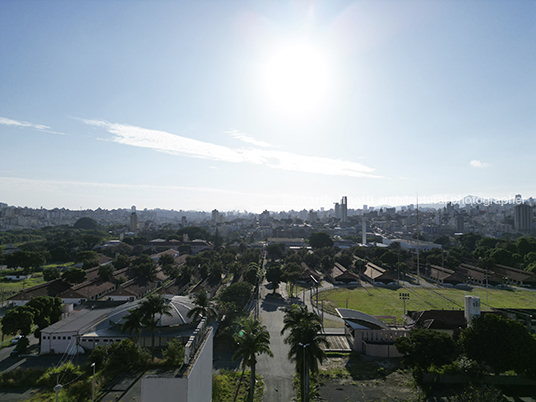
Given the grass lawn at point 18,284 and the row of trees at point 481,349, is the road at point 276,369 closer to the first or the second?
the row of trees at point 481,349

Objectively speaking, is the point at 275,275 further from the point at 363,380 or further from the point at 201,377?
the point at 201,377

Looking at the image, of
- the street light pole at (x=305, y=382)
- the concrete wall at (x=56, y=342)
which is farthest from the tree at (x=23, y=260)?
the street light pole at (x=305, y=382)

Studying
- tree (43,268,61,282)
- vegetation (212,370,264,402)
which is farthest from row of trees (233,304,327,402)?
tree (43,268,61,282)

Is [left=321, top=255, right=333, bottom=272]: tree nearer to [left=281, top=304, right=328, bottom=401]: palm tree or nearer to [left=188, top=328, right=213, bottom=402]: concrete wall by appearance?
[left=281, top=304, right=328, bottom=401]: palm tree

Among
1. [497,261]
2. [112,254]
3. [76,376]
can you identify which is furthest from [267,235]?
[76,376]

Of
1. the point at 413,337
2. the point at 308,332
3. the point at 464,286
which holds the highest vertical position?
the point at 308,332

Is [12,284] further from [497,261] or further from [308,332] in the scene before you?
[497,261]

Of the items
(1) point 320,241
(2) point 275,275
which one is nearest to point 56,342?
(2) point 275,275
